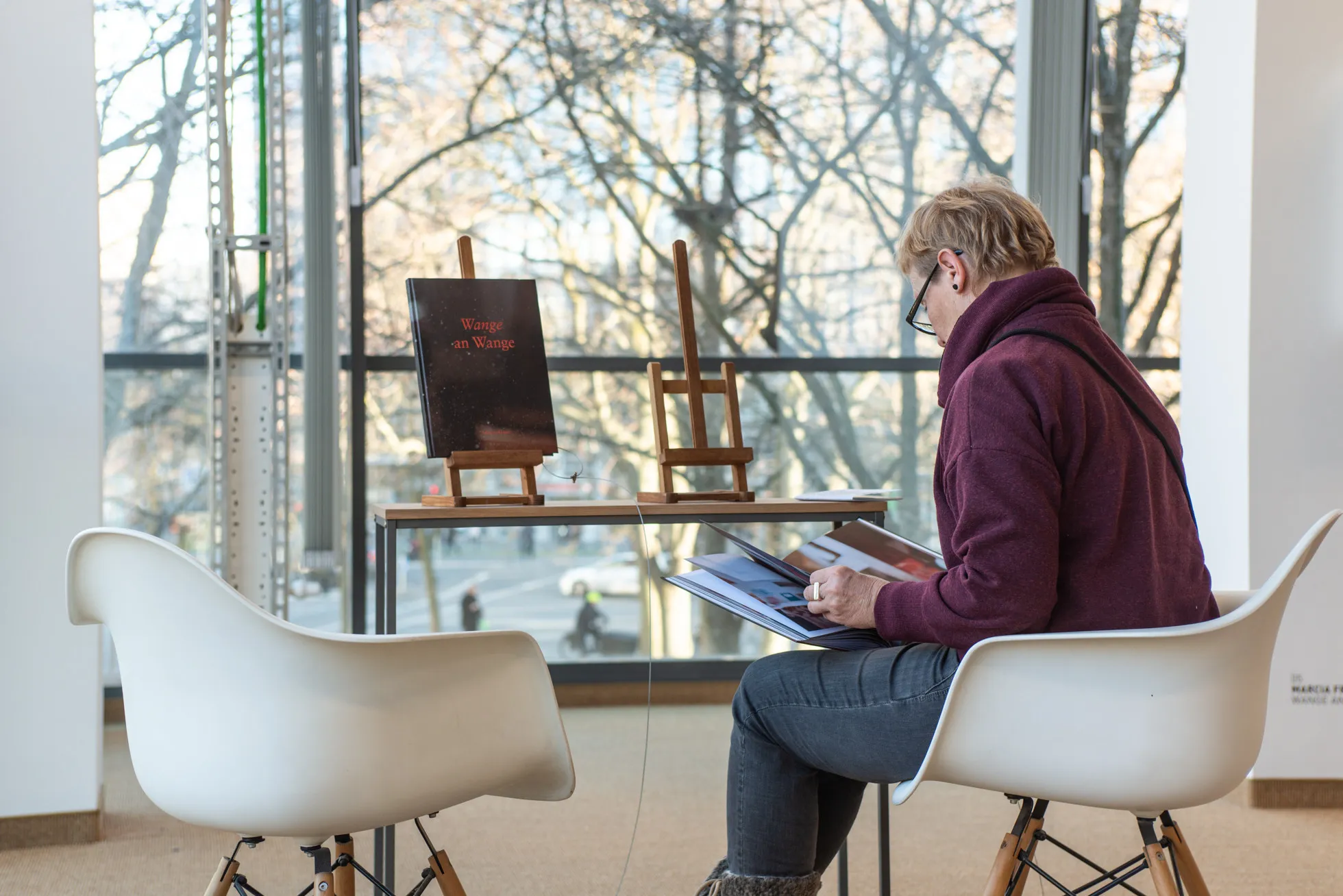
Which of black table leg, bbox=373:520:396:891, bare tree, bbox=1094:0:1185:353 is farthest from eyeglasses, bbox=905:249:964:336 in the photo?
bare tree, bbox=1094:0:1185:353

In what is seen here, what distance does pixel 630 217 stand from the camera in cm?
398

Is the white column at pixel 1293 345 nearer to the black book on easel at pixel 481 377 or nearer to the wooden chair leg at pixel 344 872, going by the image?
the black book on easel at pixel 481 377

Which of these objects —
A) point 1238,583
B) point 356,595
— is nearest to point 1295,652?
point 1238,583

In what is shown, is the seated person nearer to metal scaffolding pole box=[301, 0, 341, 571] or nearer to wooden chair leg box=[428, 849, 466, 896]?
wooden chair leg box=[428, 849, 466, 896]

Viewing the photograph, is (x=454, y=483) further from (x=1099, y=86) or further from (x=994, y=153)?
(x=1099, y=86)

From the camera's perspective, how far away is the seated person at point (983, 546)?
4.42 ft

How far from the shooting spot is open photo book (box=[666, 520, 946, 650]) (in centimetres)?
149

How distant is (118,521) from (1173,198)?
376cm

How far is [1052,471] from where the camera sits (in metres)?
1.34

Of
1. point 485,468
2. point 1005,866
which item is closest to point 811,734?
point 1005,866

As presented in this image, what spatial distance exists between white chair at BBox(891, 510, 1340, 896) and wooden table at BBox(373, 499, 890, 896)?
1.72 ft

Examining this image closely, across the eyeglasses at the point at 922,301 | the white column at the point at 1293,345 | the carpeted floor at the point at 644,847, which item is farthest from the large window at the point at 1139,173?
the eyeglasses at the point at 922,301

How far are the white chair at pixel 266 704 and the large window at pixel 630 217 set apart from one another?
2469 millimetres

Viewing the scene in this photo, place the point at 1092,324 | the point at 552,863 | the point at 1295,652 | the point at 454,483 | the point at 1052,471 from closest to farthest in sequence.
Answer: the point at 1052,471
the point at 1092,324
the point at 454,483
the point at 552,863
the point at 1295,652
